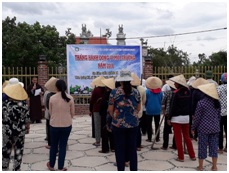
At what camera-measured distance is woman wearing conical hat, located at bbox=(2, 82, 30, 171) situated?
13.6 feet

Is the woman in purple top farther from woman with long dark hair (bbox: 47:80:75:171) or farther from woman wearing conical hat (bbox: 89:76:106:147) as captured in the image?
woman wearing conical hat (bbox: 89:76:106:147)

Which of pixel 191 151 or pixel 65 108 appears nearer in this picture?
pixel 65 108

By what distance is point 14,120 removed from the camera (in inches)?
164

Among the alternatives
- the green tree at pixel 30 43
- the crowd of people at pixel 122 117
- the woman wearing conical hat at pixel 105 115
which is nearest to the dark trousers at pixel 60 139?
the crowd of people at pixel 122 117

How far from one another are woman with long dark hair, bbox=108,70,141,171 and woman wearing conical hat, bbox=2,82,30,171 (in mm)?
1302

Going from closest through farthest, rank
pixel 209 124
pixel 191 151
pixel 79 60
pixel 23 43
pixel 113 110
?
pixel 113 110
pixel 209 124
pixel 191 151
pixel 79 60
pixel 23 43

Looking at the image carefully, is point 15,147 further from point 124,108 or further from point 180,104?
point 180,104

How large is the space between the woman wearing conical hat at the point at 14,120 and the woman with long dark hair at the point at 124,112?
1.30 meters

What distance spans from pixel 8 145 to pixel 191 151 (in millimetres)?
3074

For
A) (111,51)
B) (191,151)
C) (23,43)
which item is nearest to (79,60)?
(111,51)

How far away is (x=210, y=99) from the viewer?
4.40 meters

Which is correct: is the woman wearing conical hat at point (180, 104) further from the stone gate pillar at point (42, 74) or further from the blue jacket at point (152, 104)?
the stone gate pillar at point (42, 74)

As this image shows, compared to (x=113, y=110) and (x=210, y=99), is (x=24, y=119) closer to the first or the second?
(x=113, y=110)

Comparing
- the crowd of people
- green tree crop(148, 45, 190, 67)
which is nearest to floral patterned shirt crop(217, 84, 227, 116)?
the crowd of people
